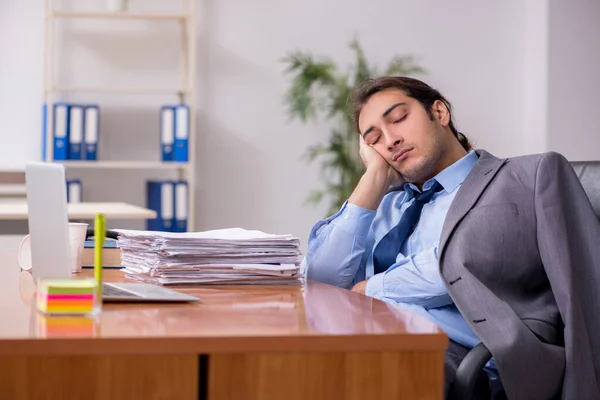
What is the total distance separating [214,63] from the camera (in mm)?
5699

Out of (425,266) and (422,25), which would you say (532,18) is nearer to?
(422,25)

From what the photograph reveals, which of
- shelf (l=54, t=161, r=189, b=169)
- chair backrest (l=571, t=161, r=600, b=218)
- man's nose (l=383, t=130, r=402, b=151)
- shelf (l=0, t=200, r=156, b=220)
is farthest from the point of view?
shelf (l=54, t=161, r=189, b=169)

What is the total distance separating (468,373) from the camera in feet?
4.93

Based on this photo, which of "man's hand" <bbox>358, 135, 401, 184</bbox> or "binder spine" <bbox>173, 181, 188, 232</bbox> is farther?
"binder spine" <bbox>173, 181, 188, 232</bbox>

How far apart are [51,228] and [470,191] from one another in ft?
2.79

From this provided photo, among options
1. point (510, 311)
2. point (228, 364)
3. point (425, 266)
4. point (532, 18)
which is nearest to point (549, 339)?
point (510, 311)

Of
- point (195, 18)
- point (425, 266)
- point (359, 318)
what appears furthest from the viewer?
point (195, 18)

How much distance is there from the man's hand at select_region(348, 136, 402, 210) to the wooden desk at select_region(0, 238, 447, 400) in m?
0.93

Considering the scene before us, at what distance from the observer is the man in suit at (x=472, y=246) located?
1597 millimetres

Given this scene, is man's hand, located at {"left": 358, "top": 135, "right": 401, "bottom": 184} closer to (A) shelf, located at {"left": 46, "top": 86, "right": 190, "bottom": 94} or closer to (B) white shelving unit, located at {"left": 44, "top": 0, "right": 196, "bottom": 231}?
(B) white shelving unit, located at {"left": 44, "top": 0, "right": 196, "bottom": 231}

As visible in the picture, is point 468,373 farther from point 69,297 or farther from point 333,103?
point 333,103

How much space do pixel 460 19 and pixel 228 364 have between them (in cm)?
530

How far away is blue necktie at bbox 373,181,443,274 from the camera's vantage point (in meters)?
2.08

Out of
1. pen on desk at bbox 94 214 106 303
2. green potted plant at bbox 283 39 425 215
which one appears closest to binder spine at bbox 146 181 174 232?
green potted plant at bbox 283 39 425 215
